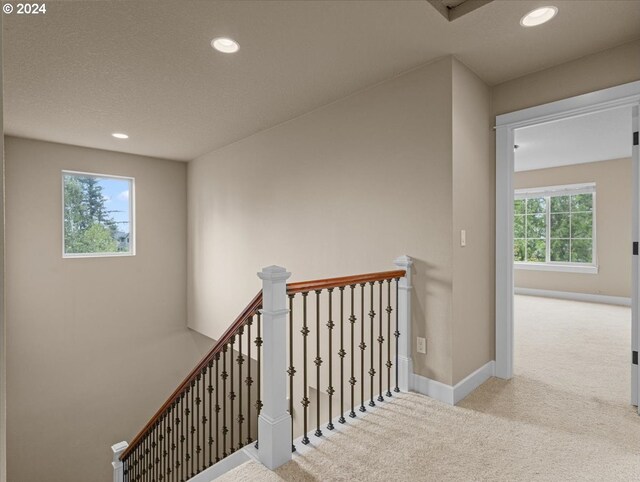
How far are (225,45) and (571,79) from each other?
2.58 m

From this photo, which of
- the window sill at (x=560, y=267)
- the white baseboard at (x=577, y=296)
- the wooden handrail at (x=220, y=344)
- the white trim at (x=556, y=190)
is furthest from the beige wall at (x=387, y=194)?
the white trim at (x=556, y=190)

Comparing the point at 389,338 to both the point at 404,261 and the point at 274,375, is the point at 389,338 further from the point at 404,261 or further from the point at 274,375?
the point at 274,375

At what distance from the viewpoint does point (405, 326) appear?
284 cm

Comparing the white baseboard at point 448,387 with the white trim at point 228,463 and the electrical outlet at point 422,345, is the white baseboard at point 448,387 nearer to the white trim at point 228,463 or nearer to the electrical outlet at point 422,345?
the electrical outlet at point 422,345

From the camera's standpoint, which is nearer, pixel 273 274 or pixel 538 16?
pixel 273 274

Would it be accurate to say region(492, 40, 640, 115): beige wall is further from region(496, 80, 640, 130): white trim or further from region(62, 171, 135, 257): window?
region(62, 171, 135, 257): window

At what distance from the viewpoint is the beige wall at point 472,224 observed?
2.68 m

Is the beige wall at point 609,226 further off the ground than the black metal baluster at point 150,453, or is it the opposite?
the beige wall at point 609,226

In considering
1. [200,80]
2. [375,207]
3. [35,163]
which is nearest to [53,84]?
[200,80]

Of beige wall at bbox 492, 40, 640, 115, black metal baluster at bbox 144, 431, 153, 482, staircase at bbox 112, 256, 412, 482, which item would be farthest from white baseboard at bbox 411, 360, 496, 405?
black metal baluster at bbox 144, 431, 153, 482

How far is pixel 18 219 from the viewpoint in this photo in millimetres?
4613

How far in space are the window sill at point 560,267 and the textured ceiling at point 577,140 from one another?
1.96 m

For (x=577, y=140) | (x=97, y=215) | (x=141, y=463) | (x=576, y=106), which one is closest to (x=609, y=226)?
(x=577, y=140)

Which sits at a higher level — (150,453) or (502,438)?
(502,438)
